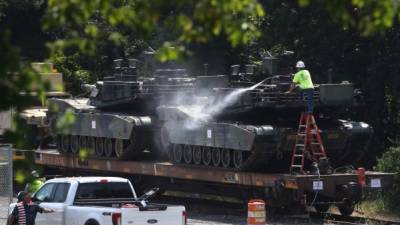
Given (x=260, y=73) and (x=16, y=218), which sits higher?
(x=260, y=73)

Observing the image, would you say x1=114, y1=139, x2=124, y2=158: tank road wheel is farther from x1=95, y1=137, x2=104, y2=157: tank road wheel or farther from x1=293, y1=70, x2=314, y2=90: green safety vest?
x1=293, y1=70, x2=314, y2=90: green safety vest

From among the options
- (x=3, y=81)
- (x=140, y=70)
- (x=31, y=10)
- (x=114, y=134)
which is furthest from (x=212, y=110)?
(x=31, y=10)

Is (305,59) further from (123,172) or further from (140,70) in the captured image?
(123,172)

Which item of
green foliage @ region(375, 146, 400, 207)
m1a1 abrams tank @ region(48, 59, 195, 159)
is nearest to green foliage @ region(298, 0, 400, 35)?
green foliage @ region(375, 146, 400, 207)

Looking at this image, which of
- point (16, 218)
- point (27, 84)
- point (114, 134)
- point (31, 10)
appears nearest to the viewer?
point (27, 84)

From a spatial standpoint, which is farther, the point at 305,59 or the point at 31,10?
the point at 31,10

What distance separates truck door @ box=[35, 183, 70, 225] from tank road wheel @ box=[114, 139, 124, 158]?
394 inches

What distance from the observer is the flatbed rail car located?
78.1ft

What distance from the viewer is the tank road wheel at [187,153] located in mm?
27156

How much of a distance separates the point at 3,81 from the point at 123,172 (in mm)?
22108

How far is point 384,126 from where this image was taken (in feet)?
108

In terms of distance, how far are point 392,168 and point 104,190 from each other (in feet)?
34.0

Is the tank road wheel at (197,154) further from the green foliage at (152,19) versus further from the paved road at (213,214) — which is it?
the green foliage at (152,19)

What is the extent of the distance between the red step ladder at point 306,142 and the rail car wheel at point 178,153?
3748 millimetres
